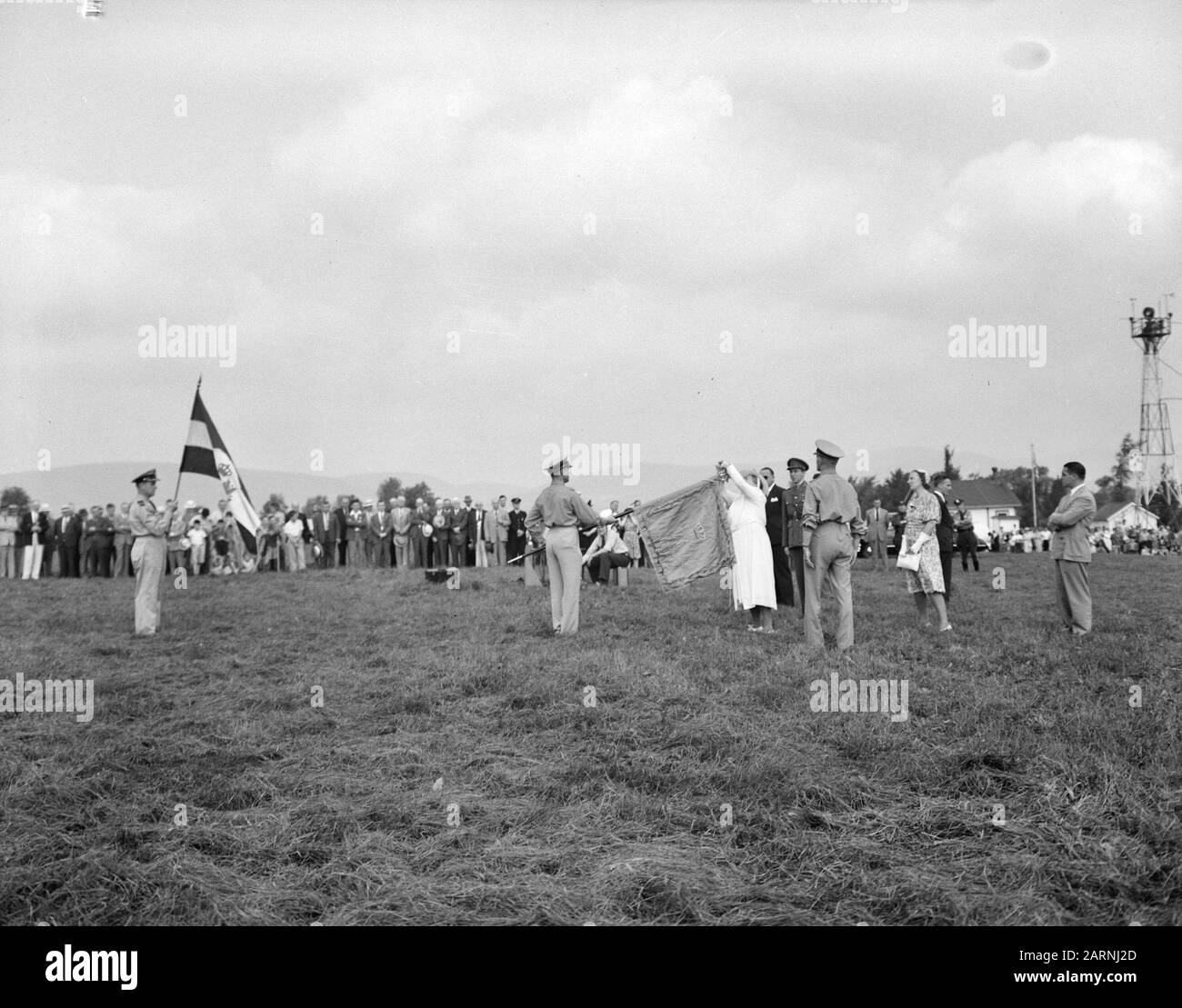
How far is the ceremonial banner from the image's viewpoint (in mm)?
15258

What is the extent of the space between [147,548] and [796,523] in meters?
9.42

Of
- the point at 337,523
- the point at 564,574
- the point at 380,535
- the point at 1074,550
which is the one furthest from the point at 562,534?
the point at 337,523

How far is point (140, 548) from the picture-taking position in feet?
46.0

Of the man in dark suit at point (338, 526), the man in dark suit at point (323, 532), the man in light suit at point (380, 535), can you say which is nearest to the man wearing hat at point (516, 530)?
the man in light suit at point (380, 535)

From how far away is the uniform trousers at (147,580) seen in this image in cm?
1368

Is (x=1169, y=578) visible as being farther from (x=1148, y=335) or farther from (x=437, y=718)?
(x=1148, y=335)

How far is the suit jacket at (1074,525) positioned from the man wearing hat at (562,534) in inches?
242

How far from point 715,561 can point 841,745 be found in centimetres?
815

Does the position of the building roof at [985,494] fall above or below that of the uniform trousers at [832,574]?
above

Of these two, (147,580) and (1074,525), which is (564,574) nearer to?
(147,580)

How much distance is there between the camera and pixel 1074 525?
12.9 m

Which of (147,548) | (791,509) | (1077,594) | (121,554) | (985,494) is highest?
(985,494)

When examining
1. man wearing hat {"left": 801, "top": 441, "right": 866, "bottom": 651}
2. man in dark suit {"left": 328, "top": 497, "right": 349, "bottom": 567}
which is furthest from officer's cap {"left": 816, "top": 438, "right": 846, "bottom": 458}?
man in dark suit {"left": 328, "top": 497, "right": 349, "bottom": 567}

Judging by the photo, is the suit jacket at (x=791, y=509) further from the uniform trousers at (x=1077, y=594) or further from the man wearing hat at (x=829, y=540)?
the uniform trousers at (x=1077, y=594)
